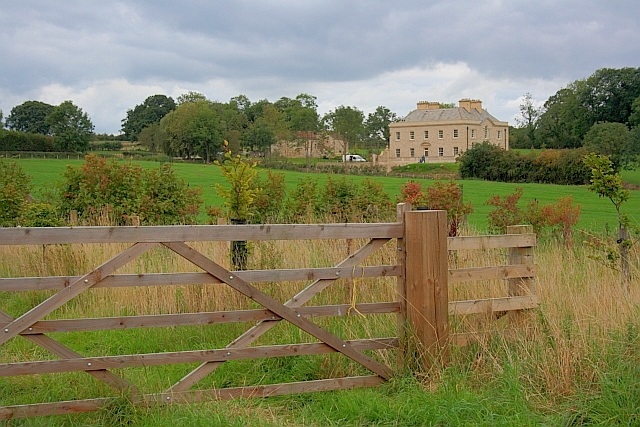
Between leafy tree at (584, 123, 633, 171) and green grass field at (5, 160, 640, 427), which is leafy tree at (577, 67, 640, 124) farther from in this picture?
green grass field at (5, 160, 640, 427)

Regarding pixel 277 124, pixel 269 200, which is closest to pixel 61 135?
pixel 277 124

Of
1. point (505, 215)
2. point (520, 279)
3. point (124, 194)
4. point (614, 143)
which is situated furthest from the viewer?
point (614, 143)

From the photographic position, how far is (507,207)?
13914 millimetres

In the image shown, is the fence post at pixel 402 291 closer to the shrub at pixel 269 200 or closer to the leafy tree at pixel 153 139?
the shrub at pixel 269 200

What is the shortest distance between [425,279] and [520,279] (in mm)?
1743

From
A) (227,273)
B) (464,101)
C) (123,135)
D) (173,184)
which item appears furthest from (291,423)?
(123,135)

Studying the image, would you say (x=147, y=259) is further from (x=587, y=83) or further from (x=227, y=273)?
(x=587, y=83)

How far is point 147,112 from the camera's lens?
374 feet

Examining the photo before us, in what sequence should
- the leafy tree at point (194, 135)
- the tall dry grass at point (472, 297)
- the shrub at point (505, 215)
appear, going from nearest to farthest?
the tall dry grass at point (472, 297)
the shrub at point (505, 215)
the leafy tree at point (194, 135)

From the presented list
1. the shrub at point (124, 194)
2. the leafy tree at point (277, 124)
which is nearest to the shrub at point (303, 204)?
the shrub at point (124, 194)

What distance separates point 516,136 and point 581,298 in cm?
10232

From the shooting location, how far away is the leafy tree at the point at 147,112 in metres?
112

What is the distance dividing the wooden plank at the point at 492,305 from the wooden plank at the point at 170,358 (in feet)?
3.11

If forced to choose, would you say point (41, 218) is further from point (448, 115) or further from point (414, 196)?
point (448, 115)
